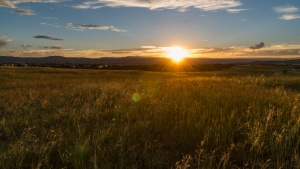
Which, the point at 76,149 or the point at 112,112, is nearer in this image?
the point at 76,149

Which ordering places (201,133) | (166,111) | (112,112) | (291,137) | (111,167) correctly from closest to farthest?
1. (111,167)
2. (291,137)
3. (201,133)
4. (166,111)
5. (112,112)

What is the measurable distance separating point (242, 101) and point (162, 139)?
3.08 metres

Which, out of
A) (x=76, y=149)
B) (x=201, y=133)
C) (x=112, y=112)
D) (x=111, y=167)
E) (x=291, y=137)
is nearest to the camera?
(x=111, y=167)

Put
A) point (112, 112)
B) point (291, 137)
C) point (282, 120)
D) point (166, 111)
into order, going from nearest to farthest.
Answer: point (291, 137) → point (282, 120) → point (166, 111) → point (112, 112)

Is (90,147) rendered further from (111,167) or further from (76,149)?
(111,167)

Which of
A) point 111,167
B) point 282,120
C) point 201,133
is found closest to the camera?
point 111,167

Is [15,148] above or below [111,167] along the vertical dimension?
above

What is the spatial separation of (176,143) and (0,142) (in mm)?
3101

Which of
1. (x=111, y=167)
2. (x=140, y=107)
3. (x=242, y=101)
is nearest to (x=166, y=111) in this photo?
(x=140, y=107)

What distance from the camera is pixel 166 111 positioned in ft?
20.3

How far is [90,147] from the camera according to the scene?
13.6 feet

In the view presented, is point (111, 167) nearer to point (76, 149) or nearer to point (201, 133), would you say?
point (76, 149)

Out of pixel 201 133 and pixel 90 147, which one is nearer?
pixel 90 147

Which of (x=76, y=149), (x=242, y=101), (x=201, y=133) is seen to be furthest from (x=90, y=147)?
(x=242, y=101)
